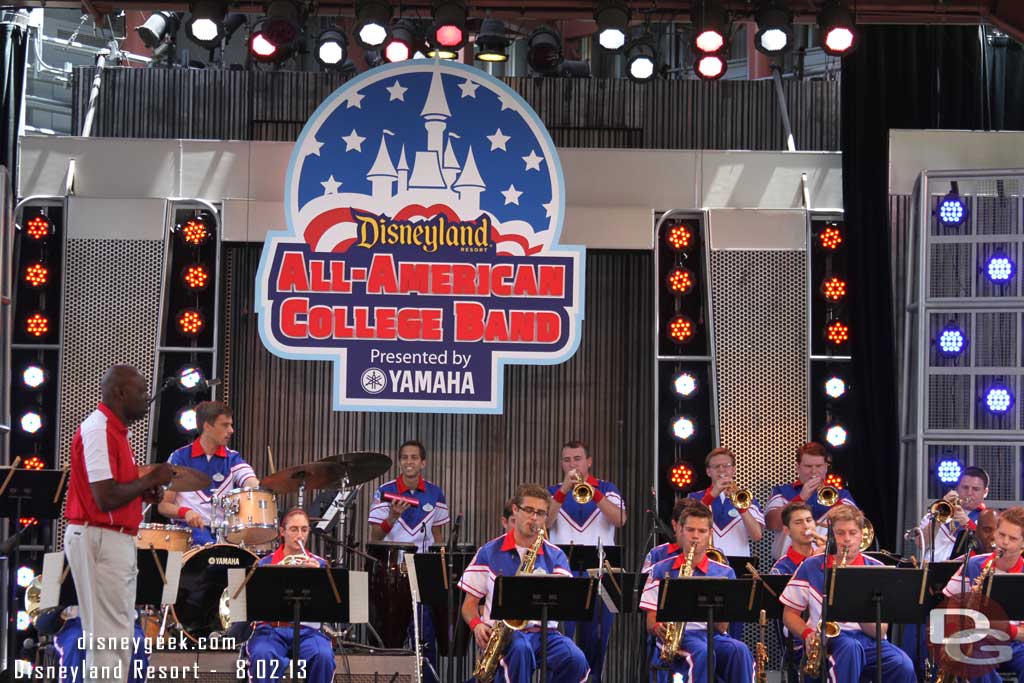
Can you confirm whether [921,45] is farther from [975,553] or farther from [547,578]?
[547,578]

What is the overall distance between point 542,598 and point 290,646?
1537mm

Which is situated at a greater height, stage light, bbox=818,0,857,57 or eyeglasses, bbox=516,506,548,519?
stage light, bbox=818,0,857,57

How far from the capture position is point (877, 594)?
25.1ft

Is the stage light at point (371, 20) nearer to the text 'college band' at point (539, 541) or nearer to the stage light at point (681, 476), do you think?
the text 'college band' at point (539, 541)

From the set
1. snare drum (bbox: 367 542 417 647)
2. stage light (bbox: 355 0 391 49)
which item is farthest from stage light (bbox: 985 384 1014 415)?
stage light (bbox: 355 0 391 49)

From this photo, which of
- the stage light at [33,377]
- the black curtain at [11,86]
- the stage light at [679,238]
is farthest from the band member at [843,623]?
the black curtain at [11,86]

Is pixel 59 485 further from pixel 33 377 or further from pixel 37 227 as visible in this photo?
pixel 37 227

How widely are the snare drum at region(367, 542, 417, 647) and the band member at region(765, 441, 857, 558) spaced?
8.68ft

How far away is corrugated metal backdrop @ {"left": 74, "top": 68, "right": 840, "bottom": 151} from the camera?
39.3ft

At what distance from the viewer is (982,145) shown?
37.3 ft

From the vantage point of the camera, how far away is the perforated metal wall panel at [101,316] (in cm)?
1106

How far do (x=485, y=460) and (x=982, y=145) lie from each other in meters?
4.69

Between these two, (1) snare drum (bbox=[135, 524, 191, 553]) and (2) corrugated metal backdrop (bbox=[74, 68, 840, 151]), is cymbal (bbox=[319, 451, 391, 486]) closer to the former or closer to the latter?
(1) snare drum (bbox=[135, 524, 191, 553])

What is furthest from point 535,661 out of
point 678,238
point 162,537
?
point 678,238
